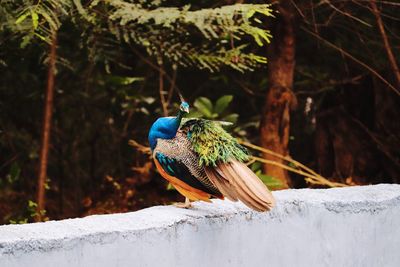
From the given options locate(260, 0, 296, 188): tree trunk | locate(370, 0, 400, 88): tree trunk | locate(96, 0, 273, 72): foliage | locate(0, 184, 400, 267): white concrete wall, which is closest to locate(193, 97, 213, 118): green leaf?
locate(260, 0, 296, 188): tree trunk

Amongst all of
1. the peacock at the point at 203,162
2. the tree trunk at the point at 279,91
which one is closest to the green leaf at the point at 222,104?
the tree trunk at the point at 279,91

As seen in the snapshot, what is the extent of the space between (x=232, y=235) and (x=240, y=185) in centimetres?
28

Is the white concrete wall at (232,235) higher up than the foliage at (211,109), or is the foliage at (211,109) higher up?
the foliage at (211,109)

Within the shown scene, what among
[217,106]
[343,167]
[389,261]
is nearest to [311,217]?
[389,261]

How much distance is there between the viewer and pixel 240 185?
3311 millimetres

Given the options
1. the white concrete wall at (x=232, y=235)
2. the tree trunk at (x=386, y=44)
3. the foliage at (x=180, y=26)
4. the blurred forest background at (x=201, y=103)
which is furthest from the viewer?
the blurred forest background at (x=201, y=103)

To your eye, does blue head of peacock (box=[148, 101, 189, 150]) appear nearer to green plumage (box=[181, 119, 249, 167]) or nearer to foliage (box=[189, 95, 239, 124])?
green plumage (box=[181, 119, 249, 167])

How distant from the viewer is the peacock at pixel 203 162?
10.9ft

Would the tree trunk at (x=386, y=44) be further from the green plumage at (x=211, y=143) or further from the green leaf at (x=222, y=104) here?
the green plumage at (x=211, y=143)

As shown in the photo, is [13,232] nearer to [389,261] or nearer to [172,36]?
[389,261]

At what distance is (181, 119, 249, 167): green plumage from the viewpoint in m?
3.39

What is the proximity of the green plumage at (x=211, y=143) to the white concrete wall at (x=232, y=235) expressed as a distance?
0.23 meters

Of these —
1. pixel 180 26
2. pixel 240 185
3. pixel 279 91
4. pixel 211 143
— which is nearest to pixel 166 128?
pixel 211 143

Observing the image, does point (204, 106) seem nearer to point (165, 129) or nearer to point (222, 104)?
point (222, 104)
